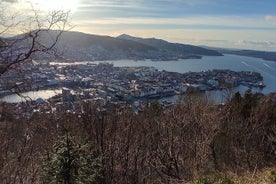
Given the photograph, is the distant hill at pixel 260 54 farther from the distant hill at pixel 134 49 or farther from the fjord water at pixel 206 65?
the distant hill at pixel 134 49

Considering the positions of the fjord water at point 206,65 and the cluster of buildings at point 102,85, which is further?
the fjord water at point 206,65

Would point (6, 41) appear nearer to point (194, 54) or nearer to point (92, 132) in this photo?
point (92, 132)

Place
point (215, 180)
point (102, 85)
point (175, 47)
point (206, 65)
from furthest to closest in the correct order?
point (175, 47), point (206, 65), point (102, 85), point (215, 180)

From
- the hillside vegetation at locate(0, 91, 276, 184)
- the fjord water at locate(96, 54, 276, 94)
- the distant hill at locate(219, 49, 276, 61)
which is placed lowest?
the fjord water at locate(96, 54, 276, 94)

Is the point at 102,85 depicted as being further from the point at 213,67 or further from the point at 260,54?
the point at 260,54

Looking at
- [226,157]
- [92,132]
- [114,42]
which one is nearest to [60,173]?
Result: [92,132]

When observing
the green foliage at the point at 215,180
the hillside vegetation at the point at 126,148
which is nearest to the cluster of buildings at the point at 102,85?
the hillside vegetation at the point at 126,148

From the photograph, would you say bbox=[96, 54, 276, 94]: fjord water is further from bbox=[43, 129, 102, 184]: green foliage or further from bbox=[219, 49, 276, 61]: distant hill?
bbox=[43, 129, 102, 184]: green foliage

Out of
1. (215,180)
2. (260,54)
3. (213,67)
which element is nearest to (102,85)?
(215,180)

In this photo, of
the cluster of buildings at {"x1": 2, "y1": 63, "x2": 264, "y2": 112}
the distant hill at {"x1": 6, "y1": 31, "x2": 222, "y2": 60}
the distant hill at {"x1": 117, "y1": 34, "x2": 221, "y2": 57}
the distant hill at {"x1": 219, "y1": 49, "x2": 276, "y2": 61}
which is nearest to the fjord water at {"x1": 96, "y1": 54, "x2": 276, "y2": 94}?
the distant hill at {"x1": 219, "y1": 49, "x2": 276, "y2": 61}
